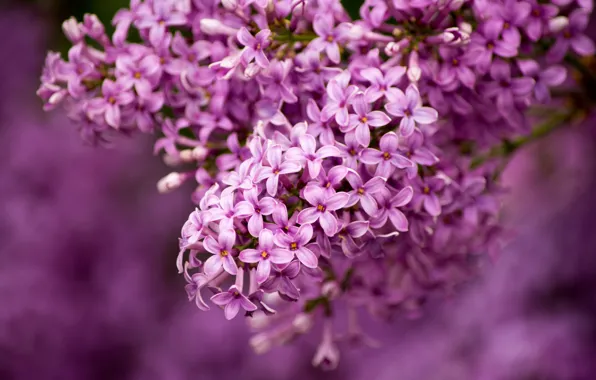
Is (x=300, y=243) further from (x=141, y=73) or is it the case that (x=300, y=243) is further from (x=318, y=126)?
(x=141, y=73)

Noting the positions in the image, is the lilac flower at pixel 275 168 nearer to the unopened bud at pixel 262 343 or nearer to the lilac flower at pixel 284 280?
the lilac flower at pixel 284 280

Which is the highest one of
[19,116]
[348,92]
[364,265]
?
[348,92]

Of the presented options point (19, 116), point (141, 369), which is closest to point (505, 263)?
point (141, 369)

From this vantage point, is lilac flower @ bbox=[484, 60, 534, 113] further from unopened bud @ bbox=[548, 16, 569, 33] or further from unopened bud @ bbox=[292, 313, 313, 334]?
unopened bud @ bbox=[292, 313, 313, 334]

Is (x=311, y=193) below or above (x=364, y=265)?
above

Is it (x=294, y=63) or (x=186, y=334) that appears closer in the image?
(x=294, y=63)

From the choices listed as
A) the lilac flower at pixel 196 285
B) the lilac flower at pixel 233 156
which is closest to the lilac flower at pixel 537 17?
the lilac flower at pixel 233 156

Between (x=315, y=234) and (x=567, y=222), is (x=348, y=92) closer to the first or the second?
(x=315, y=234)
